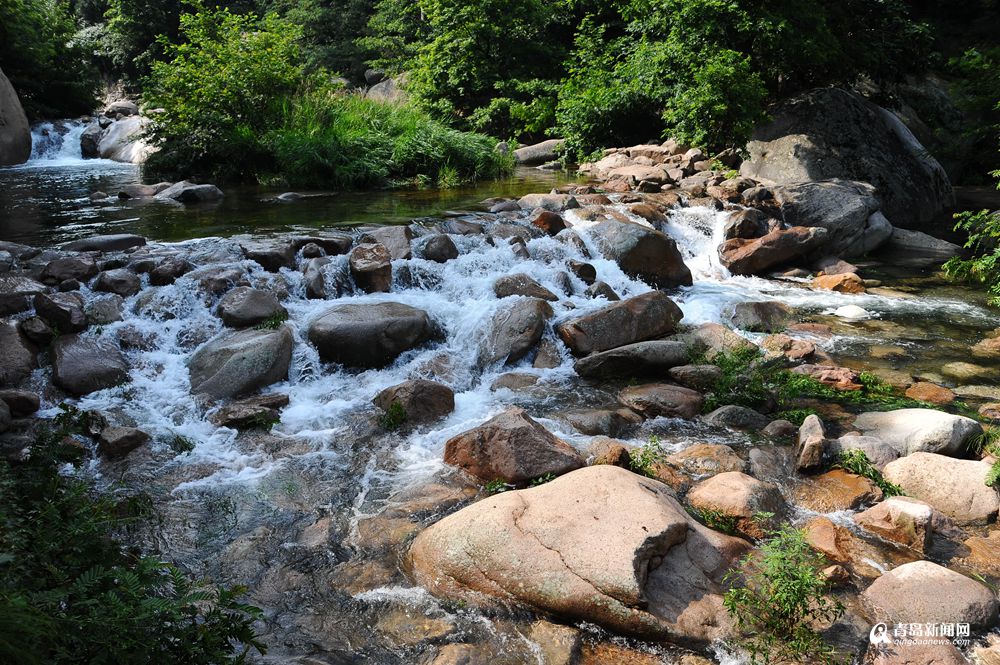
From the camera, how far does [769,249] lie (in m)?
10.7

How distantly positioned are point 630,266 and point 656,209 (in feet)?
6.82

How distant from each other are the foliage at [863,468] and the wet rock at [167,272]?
666 centimetres

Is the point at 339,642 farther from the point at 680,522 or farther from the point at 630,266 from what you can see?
the point at 630,266

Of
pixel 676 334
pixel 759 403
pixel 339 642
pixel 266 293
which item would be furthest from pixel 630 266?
pixel 339 642

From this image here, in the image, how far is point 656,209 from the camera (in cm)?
1130

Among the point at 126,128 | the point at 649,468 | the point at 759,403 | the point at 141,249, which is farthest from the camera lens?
the point at 126,128

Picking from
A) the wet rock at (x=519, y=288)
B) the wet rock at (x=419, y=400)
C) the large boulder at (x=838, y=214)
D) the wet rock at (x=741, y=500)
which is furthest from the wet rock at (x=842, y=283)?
the wet rock at (x=419, y=400)

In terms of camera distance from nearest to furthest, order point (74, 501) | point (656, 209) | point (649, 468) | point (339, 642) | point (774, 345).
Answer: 1. point (339, 642)
2. point (74, 501)
3. point (649, 468)
4. point (774, 345)
5. point (656, 209)

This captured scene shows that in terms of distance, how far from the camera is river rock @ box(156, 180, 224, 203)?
485 inches

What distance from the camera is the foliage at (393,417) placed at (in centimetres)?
593

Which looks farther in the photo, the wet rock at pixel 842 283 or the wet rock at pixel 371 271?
the wet rock at pixel 842 283

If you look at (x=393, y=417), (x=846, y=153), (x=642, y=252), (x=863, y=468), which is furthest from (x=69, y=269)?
(x=846, y=153)

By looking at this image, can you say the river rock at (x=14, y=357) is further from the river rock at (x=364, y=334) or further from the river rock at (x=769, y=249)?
the river rock at (x=769, y=249)

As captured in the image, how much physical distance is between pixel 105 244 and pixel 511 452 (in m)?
6.17
